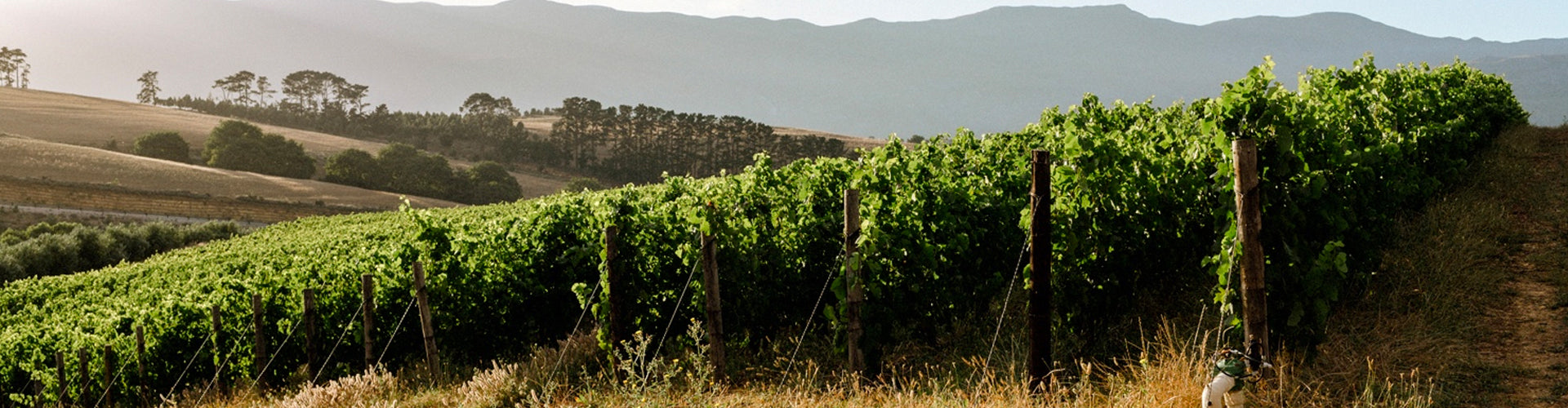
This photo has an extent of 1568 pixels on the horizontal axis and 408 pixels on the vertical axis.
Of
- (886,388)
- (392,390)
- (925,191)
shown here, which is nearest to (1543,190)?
(925,191)

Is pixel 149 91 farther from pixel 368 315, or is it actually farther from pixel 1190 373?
pixel 1190 373

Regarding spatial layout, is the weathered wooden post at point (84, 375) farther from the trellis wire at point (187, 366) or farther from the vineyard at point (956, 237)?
the vineyard at point (956, 237)

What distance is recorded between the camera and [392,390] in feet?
32.9

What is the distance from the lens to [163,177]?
79.4 metres

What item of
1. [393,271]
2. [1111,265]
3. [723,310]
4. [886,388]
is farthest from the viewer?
[393,271]

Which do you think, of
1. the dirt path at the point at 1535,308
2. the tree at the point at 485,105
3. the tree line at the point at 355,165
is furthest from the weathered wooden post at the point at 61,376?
the tree at the point at 485,105

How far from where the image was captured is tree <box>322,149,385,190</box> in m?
91.9

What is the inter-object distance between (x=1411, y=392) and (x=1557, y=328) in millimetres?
2627

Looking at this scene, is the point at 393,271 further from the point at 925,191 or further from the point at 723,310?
the point at 925,191

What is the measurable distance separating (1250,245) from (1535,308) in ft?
15.4

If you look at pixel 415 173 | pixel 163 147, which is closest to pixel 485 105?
pixel 163 147

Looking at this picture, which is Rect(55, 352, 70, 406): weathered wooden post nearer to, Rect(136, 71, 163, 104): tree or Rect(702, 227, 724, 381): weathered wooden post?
Rect(702, 227, 724, 381): weathered wooden post

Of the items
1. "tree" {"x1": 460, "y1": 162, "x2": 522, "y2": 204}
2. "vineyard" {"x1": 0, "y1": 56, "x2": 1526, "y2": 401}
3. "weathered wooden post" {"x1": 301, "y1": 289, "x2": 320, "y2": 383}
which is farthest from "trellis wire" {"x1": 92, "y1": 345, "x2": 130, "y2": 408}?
"tree" {"x1": 460, "y1": 162, "x2": 522, "y2": 204}

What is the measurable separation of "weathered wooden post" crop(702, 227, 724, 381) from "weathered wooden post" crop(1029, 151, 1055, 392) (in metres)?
2.78
